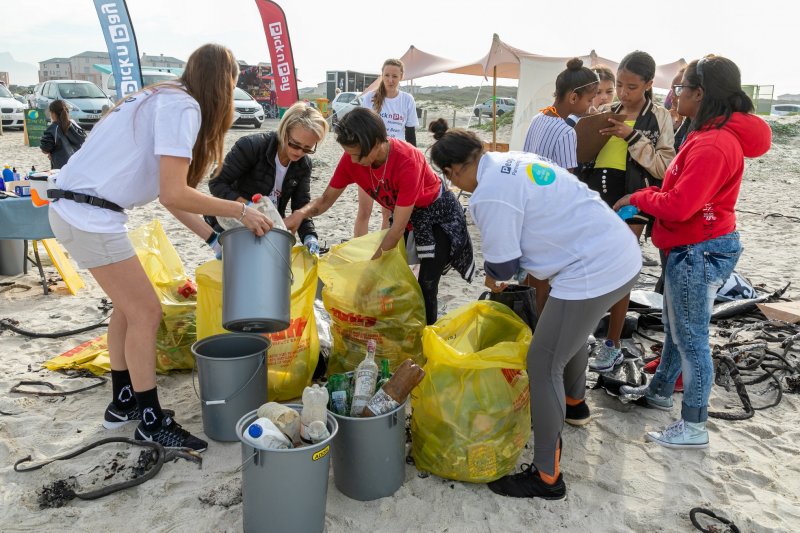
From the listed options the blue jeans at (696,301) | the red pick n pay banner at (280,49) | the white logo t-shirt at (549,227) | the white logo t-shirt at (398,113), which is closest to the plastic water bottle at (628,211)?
the blue jeans at (696,301)

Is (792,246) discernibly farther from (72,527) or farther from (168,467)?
(72,527)

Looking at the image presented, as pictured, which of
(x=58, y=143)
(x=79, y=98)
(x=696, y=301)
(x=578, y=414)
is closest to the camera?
(x=696, y=301)

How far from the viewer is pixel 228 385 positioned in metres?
2.53

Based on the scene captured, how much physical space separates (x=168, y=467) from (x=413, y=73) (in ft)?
34.5

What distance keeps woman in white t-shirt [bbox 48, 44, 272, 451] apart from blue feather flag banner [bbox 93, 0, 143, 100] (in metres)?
8.92

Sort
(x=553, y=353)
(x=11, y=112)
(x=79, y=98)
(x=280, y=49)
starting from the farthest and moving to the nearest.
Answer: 1. (x=11, y=112)
2. (x=79, y=98)
3. (x=280, y=49)
4. (x=553, y=353)

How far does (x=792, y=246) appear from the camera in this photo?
6441 millimetres

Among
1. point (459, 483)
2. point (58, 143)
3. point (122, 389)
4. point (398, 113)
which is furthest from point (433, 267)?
point (58, 143)

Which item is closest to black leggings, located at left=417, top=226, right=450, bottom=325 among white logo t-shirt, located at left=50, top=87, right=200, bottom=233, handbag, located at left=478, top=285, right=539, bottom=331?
handbag, located at left=478, top=285, right=539, bottom=331

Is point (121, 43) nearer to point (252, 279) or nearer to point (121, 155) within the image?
point (121, 155)

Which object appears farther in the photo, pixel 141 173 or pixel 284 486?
pixel 141 173

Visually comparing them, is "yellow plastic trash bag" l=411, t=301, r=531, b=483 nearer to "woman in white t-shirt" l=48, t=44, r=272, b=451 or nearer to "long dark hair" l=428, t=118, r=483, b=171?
"long dark hair" l=428, t=118, r=483, b=171

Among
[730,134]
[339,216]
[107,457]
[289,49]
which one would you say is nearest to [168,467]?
[107,457]

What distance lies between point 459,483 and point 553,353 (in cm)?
71
